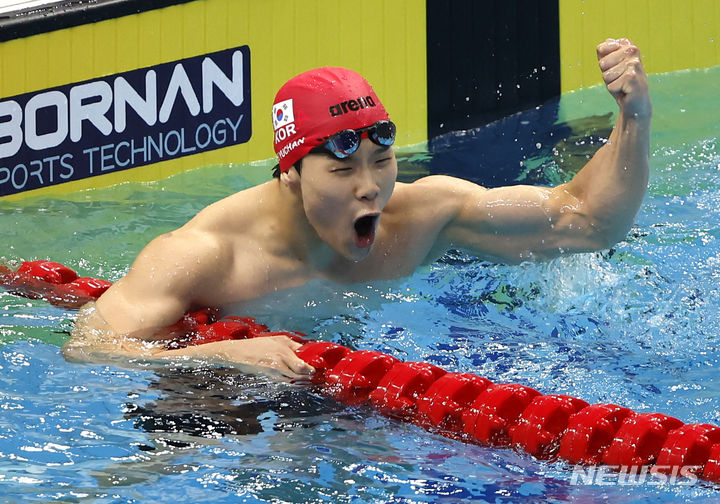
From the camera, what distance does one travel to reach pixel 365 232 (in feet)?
9.58

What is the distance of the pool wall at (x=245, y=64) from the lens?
509 centimetres

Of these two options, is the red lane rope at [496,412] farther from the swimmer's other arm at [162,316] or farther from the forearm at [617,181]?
the forearm at [617,181]

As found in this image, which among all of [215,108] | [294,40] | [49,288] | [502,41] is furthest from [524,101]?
[49,288]

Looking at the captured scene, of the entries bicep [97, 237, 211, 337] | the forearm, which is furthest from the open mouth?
the forearm

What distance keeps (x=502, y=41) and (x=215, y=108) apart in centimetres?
160

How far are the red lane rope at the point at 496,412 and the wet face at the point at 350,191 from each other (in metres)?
0.30

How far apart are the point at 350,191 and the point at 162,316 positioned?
1.88 feet

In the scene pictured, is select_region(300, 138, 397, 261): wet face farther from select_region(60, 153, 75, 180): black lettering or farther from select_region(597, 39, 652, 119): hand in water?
select_region(60, 153, 75, 180): black lettering

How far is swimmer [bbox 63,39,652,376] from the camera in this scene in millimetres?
2826

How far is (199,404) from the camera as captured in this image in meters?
2.69

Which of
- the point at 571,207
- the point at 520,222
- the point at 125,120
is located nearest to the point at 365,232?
the point at 520,222

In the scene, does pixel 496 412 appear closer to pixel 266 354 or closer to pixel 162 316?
pixel 266 354

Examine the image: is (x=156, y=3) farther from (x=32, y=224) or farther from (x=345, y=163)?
(x=345, y=163)

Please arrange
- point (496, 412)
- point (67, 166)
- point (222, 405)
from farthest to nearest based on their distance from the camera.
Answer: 1. point (67, 166)
2. point (222, 405)
3. point (496, 412)
